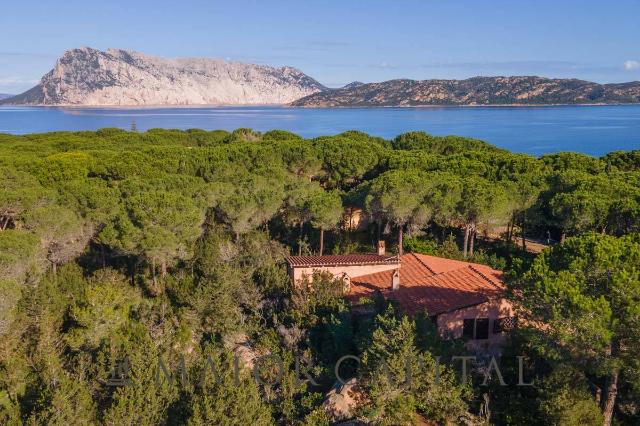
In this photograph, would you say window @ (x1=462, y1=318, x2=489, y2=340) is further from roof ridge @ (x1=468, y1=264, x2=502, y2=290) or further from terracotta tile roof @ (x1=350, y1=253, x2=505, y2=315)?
roof ridge @ (x1=468, y1=264, x2=502, y2=290)

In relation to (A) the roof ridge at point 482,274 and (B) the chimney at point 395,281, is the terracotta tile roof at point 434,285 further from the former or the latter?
(B) the chimney at point 395,281

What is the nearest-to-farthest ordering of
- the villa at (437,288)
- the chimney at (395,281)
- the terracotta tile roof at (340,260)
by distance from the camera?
the villa at (437,288), the chimney at (395,281), the terracotta tile roof at (340,260)

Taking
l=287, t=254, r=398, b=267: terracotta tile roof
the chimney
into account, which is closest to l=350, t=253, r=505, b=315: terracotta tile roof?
the chimney

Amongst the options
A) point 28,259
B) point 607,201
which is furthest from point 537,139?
point 28,259

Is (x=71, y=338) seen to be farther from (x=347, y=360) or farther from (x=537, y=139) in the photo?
(x=537, y=139)

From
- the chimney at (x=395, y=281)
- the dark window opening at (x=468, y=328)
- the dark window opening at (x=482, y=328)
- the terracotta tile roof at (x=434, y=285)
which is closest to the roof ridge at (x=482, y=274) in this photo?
the terracotta tile roof at (x=434, y=285)

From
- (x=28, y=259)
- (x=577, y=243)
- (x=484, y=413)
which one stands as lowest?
(x=484, y=413)
